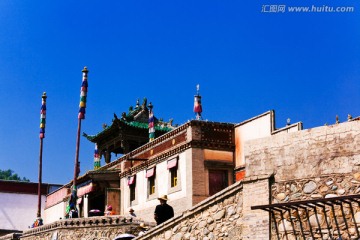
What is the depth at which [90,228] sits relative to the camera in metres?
19.9

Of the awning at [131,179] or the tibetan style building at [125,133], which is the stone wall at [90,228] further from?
the tibetan style building at [125,133]

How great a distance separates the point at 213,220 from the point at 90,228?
380 inches

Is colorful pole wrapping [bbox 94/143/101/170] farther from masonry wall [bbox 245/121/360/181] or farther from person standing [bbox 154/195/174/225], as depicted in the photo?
masonry wall [bbox 245/121/360/181]

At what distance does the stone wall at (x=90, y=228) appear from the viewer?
18547mm

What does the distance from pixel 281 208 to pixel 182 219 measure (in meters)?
2.98

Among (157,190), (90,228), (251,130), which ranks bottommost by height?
(90,228)

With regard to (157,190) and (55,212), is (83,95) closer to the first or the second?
(157,190)

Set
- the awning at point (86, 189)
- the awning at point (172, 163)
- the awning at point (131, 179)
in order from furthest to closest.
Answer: the awning at point (86, 189)
the awning at point (131, 179)
the awning at point (172, 163)

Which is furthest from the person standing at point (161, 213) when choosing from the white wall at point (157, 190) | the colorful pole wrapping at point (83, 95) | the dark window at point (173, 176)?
the colorful pole wrapping at point (83, 95)

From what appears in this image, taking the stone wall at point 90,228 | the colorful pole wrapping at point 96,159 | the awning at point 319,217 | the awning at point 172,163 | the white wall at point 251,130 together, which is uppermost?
the colorful pole wrapping at point 96,159

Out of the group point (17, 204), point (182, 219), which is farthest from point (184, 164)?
point (17, 204)

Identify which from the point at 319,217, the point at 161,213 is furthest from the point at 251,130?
the point at 319,217

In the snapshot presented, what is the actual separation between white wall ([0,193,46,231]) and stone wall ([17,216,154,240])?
19830 millimetres

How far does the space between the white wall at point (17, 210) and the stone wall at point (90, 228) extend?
65.1 feet
